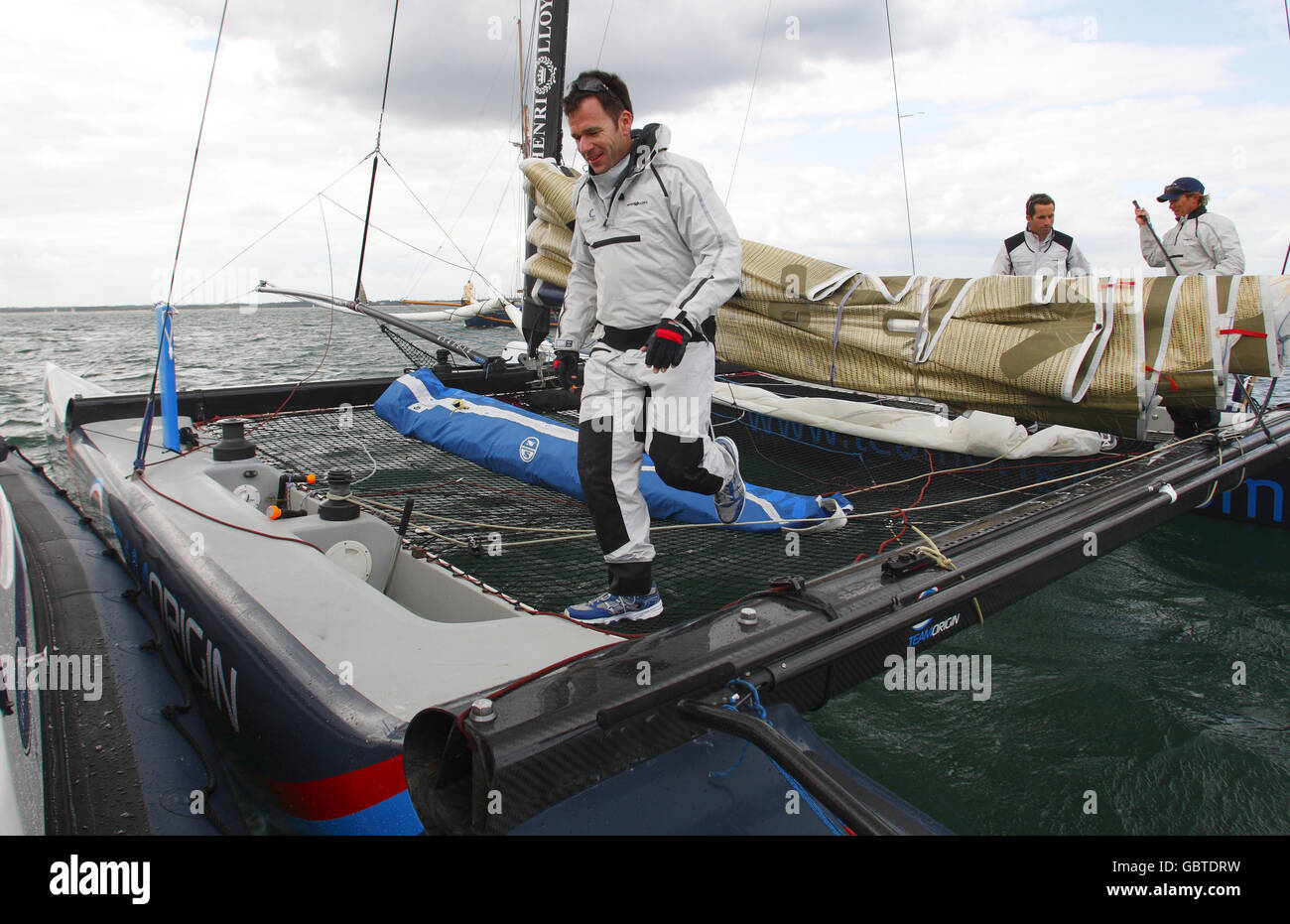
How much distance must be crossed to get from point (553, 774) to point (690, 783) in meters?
0.46

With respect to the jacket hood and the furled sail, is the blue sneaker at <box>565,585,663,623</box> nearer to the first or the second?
the jacket hood

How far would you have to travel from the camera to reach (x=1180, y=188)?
16.4 feet

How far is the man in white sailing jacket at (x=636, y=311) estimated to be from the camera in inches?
92.3

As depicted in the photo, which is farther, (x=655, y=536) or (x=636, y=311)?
(x=655, y=536)

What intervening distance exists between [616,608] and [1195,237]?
4.65 m

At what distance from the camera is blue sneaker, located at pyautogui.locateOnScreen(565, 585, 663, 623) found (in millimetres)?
2387

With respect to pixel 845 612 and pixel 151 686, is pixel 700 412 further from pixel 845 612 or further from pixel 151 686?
pixel 151 686

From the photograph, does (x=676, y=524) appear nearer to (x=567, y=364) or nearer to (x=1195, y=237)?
(x=567, y=364)

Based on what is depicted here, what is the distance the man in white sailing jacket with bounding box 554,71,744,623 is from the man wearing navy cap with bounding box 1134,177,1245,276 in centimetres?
388
